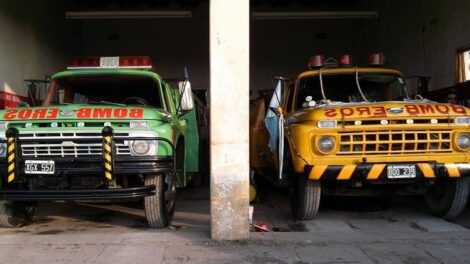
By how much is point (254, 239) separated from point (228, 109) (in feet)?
4.97

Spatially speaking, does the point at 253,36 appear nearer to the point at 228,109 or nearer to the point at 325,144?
the point at 325,144

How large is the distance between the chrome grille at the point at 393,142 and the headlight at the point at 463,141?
0.11 meters

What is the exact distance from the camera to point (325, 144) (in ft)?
21.3

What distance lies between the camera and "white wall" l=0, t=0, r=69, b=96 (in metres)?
10.6

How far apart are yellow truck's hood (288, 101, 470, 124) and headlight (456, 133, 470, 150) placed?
0.28 metres

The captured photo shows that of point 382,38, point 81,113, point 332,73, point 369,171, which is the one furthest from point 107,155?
point 382,38

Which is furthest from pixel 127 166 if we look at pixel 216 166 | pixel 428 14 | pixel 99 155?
pixel 428 14

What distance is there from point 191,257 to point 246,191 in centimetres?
100

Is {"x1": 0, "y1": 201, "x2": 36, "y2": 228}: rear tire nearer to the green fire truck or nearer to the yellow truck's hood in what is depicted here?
the green fire truck

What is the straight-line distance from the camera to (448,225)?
6.88 metres

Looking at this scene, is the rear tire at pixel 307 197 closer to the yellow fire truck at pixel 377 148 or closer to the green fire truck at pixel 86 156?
the yellow fire truck at pixel 377 148

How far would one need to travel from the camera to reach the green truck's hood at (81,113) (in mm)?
6173

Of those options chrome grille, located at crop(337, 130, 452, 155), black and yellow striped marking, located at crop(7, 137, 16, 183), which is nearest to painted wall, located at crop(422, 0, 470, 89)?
chrome grille, located at crop(337, 130, 452, 155)

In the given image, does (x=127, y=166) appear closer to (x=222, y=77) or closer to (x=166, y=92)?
(x=222, y=77)
